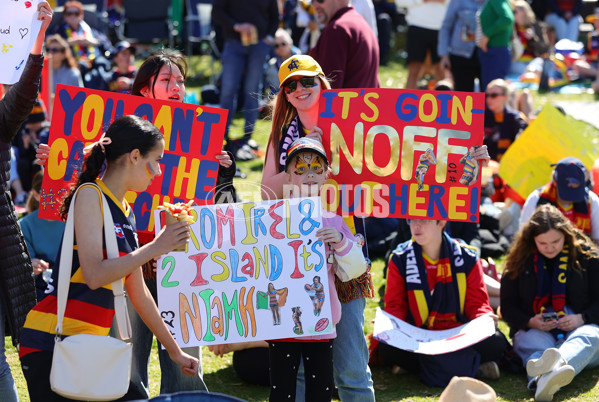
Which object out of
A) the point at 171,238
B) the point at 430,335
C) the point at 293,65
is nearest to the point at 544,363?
the point at 430,335

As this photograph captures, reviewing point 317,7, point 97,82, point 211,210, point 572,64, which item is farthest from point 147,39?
point 211,210

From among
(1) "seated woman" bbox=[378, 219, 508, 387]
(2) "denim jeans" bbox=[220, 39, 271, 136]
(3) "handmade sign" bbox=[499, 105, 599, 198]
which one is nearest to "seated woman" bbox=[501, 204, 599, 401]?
(1) "seated woman" bbox=[378, 219, 508, 387]

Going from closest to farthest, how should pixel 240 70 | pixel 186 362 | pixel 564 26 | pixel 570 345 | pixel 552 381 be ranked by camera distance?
1. pixel 186 362
2. pixel 552 381
3. pixel 570 345
4. pixel 240 70
5. pixel 564 26

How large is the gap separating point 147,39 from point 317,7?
988 cm

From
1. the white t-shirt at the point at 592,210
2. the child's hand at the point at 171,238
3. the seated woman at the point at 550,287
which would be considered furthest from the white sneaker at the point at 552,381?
the child's hand at the point at 171,238

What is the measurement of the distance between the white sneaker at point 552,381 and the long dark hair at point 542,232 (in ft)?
2.64

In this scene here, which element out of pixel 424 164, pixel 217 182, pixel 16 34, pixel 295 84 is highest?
pixel 16 34

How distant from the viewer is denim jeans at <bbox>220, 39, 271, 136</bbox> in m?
9.91

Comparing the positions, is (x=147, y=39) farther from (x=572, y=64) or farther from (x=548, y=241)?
(x=548, y=241)

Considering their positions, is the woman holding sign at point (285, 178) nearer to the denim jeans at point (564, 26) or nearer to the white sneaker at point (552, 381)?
the white sneaker at point (552, 381)

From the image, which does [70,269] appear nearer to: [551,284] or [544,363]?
[544,363]

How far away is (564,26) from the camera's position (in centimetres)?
1639

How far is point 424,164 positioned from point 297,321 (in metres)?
1.15

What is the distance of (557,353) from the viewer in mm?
5094
